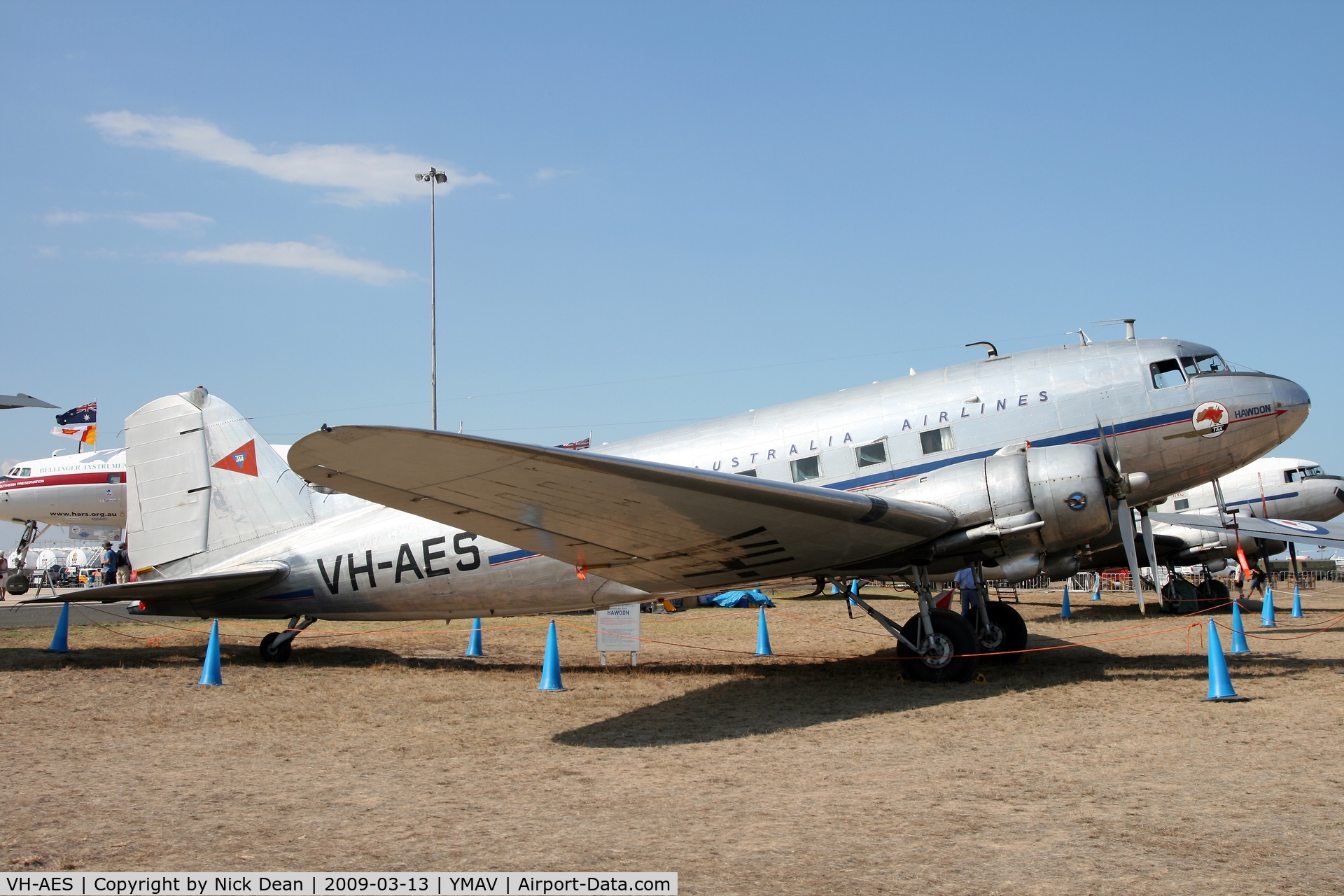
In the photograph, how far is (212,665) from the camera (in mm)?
10602

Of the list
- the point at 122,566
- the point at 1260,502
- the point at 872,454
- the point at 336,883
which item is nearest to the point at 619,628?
the point at 872,454

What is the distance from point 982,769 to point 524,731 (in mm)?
3874

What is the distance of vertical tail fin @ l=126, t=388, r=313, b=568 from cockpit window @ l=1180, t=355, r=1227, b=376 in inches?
469

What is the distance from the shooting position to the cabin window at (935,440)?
35.2 feet

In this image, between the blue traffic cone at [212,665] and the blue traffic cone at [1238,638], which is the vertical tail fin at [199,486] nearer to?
the blue traffic cone at [212,665]

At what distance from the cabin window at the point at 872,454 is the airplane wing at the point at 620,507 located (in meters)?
1.34

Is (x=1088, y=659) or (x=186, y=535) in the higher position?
(x=186, y=535)

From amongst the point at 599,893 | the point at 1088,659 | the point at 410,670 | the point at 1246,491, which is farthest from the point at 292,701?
the point at 1246,491

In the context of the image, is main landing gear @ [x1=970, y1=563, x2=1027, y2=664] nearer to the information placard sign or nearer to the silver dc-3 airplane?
the silver dc-3 airplane

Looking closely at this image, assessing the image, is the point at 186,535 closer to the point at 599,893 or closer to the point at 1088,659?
the point at 599,893

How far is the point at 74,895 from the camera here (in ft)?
12.2

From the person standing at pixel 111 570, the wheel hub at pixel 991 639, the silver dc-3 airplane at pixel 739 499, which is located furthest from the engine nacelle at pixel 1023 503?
the person standing at pixel 111 570

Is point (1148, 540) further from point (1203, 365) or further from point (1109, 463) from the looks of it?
point (1203, 365)

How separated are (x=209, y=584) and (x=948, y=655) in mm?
9509
